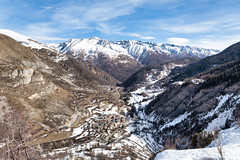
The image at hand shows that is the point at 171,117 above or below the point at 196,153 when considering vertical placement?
below

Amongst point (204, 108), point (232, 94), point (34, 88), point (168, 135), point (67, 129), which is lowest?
point (168, 135)

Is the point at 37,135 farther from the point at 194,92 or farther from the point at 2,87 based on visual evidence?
the point at 194,92

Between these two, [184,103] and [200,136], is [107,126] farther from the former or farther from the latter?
[200,136]

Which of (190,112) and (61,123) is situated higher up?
(61,123)

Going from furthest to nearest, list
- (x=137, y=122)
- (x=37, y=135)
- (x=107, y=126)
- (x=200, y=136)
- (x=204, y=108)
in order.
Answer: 1. (x=137, y=122)
2. (x=107, y=126)
3. (x=204, y=108)
4. (x=37, y=135)
5. (x=200, y=136)

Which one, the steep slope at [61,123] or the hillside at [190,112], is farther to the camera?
the hillside at [190,112]

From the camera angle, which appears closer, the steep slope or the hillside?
the steep slope

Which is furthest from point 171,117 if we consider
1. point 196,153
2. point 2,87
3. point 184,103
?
point 2,87

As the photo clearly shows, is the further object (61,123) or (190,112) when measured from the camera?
(190,112)

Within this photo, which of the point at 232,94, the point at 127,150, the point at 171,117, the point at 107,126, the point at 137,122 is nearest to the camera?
the point at 127,150

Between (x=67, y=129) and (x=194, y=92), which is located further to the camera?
(x=194, y=92)
